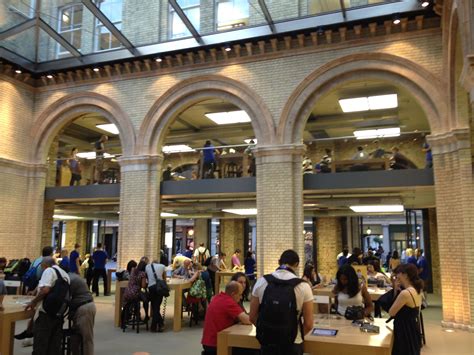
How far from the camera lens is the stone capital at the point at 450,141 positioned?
9680 mm

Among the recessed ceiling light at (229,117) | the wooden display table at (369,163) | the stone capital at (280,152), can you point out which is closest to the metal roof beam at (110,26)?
the recessed ceiling light at (229,117)

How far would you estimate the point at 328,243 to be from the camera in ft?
57.8

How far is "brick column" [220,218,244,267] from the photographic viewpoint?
65.9ft

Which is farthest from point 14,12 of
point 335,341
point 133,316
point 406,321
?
point 406,321

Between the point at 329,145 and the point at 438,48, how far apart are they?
6381 millimetres

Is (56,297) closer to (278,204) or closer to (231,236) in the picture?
A: (278,204)

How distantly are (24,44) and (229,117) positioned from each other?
25.1 ft

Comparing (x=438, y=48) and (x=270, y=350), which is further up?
(x=438, y=48)

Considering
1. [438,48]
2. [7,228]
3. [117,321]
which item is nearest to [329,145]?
[438,48]

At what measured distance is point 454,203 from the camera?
9.83m

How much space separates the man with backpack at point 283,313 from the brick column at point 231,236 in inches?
631

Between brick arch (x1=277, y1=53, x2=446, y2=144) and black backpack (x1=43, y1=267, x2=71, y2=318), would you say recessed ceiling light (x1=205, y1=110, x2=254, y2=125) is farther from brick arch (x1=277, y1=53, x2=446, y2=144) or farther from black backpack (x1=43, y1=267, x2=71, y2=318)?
black backpack (x1=43, y1=267, x2=71, y2=318)

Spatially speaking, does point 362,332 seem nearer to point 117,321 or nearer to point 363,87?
point 117,321

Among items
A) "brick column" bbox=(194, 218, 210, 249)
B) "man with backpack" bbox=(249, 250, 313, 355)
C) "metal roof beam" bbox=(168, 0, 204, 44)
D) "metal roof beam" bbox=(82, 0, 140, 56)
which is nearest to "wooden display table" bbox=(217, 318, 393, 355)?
"man with backpack" bbox=(249, 250, 313, 355)
